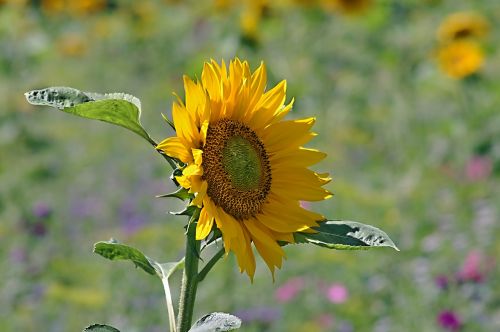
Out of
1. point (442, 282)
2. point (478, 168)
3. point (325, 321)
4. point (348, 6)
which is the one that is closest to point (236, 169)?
point (442, 282)

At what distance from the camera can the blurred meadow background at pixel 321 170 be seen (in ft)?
8.61

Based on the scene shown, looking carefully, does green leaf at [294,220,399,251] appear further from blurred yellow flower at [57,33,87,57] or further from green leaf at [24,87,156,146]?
blurred yellow flower at [57,33,87,57]

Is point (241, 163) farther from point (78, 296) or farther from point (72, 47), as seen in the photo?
point (72, 47)

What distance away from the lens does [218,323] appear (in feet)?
2.98

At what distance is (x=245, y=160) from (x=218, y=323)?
226mm

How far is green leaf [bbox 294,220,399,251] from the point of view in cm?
97

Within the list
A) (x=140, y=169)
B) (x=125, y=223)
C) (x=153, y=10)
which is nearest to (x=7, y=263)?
(x=125, y=223)

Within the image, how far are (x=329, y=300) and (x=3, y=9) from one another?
234 centimetres

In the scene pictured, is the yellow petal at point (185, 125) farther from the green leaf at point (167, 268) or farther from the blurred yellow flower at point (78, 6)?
the blurred yellow flower at point (78, 6)

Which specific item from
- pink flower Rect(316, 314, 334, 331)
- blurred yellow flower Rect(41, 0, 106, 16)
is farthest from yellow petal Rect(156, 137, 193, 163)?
blurred yellow flower Rect(41, 0, 106, 16)

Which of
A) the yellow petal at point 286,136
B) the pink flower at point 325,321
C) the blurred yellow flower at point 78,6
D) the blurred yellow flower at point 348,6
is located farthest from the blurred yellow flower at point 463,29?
the yellow petal at point 286,136

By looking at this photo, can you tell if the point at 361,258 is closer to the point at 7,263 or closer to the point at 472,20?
the point at 7,263

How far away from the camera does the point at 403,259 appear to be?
2.80 metres

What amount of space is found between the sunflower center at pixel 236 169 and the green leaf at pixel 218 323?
5.4 inches
